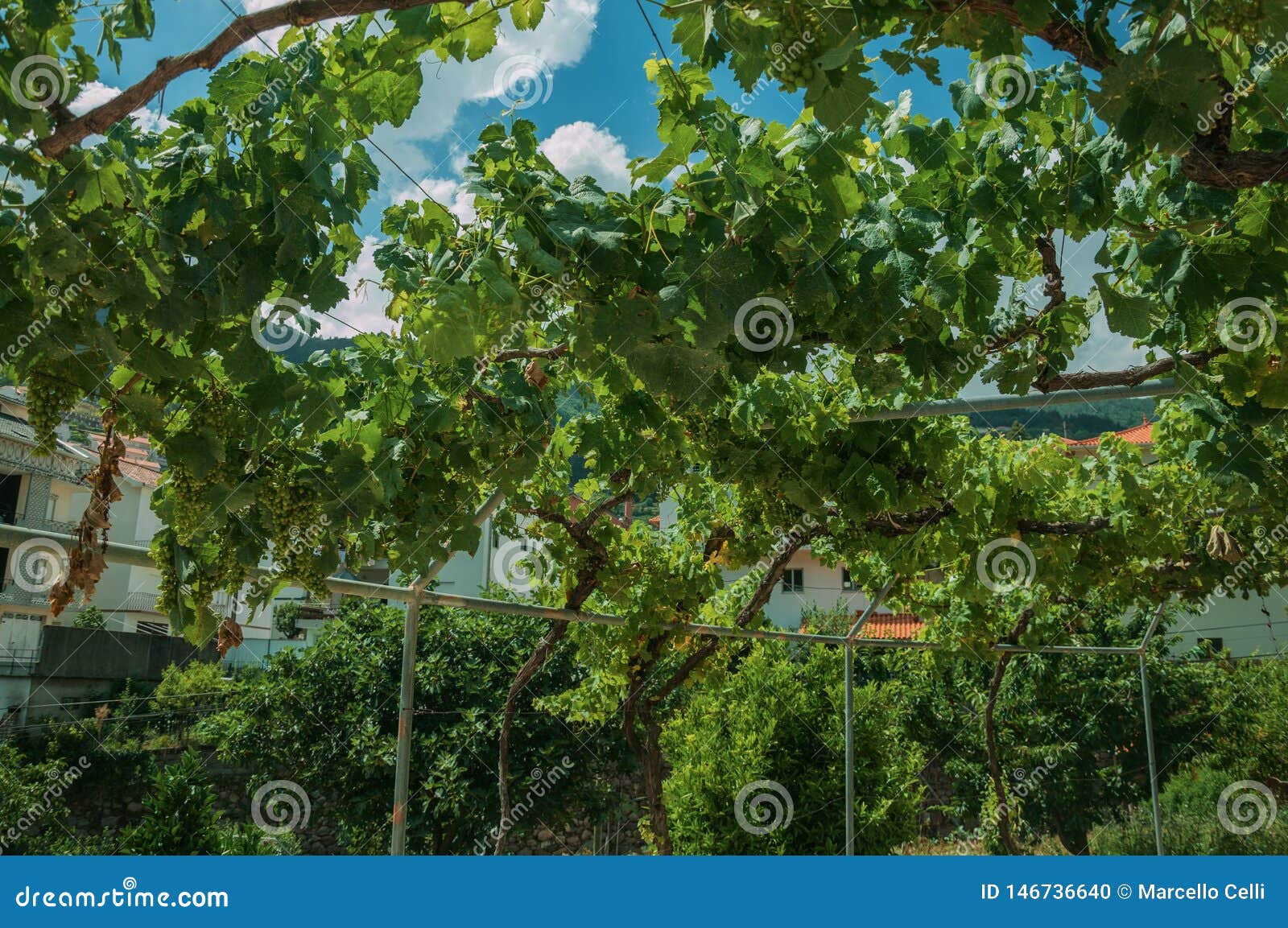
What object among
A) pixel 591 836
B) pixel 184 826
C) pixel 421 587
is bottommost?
pixel 591 836

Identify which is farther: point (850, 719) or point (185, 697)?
point (185, 697)

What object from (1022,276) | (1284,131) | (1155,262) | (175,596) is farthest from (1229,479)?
(175,596)

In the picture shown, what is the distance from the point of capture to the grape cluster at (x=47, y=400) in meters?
2.01

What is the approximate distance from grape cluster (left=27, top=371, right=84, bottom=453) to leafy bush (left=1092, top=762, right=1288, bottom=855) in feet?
30.4

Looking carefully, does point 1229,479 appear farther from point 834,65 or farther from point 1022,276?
point 834,65

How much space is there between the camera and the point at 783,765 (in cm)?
692

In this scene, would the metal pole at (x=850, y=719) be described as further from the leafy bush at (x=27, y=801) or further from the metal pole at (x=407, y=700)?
the leafy bush at (x=27, y=801)

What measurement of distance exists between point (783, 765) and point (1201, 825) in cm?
498

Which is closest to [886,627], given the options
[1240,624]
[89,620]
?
[1240,624]

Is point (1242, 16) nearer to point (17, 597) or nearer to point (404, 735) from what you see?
point (404, 735)

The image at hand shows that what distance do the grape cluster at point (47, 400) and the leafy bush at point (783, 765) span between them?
496 centimetres

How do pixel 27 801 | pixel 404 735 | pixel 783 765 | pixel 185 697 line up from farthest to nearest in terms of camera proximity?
1. pixel 185 697
2. pixel 27 801
3. pixel 783 765
4. pixel 404 735

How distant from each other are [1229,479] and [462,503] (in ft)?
9.24

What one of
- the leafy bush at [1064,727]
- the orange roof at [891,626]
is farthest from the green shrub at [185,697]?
the orange roof at [891,626]
